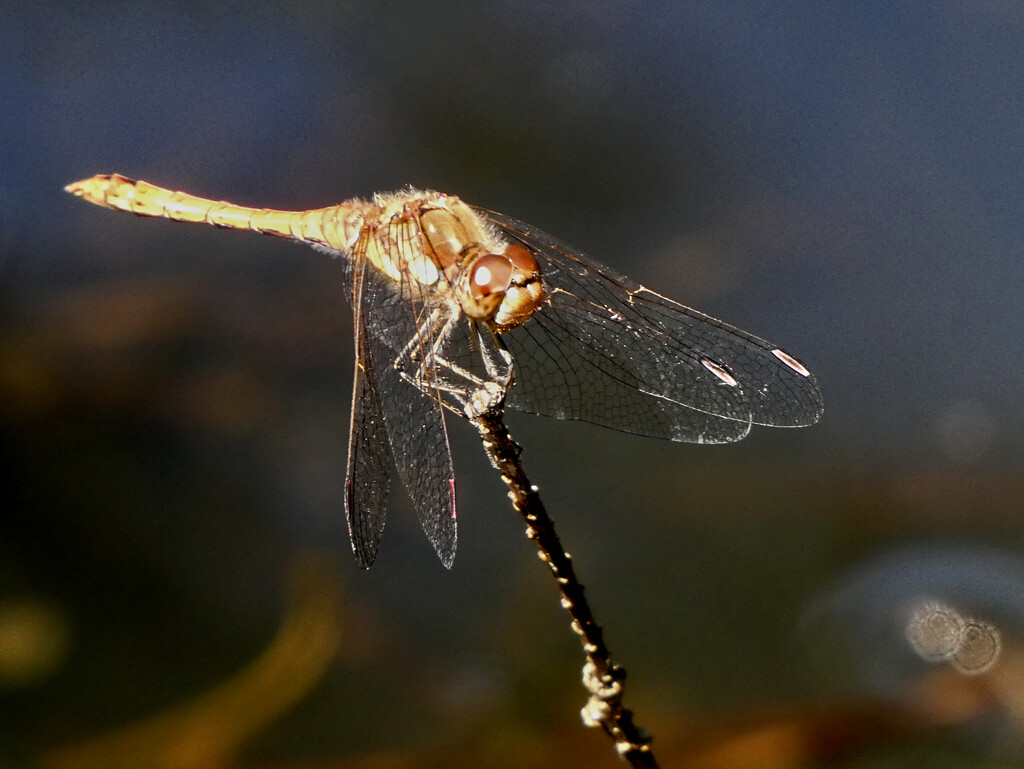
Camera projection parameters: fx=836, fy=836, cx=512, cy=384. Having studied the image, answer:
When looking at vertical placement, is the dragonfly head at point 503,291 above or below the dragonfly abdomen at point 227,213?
below

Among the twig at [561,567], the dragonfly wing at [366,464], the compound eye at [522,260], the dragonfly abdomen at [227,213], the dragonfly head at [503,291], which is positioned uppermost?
the dragonfly abdomen at [227,213]

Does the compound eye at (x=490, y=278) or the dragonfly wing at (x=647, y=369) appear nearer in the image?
the compound eye at (x=490, y=278)

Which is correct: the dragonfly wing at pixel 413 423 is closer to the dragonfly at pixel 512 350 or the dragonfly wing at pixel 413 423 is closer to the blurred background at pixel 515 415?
the dragonfly at pixel 512 350

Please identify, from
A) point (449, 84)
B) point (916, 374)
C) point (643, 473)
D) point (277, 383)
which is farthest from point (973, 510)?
point (449, 84)

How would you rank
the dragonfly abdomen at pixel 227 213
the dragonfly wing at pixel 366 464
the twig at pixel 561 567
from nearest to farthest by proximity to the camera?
the twig at pixel 561 567, the dragonfly wing at pixel 366 464, the dragonfly abdomen at pixel 227 213

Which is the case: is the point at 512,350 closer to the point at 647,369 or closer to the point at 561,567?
the point at 647,369

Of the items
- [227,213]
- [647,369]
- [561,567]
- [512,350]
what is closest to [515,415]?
[512,350]

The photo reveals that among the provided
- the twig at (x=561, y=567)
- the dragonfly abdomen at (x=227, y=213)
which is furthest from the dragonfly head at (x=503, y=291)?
the dragonfly abdomen at (x=227, y=213)
